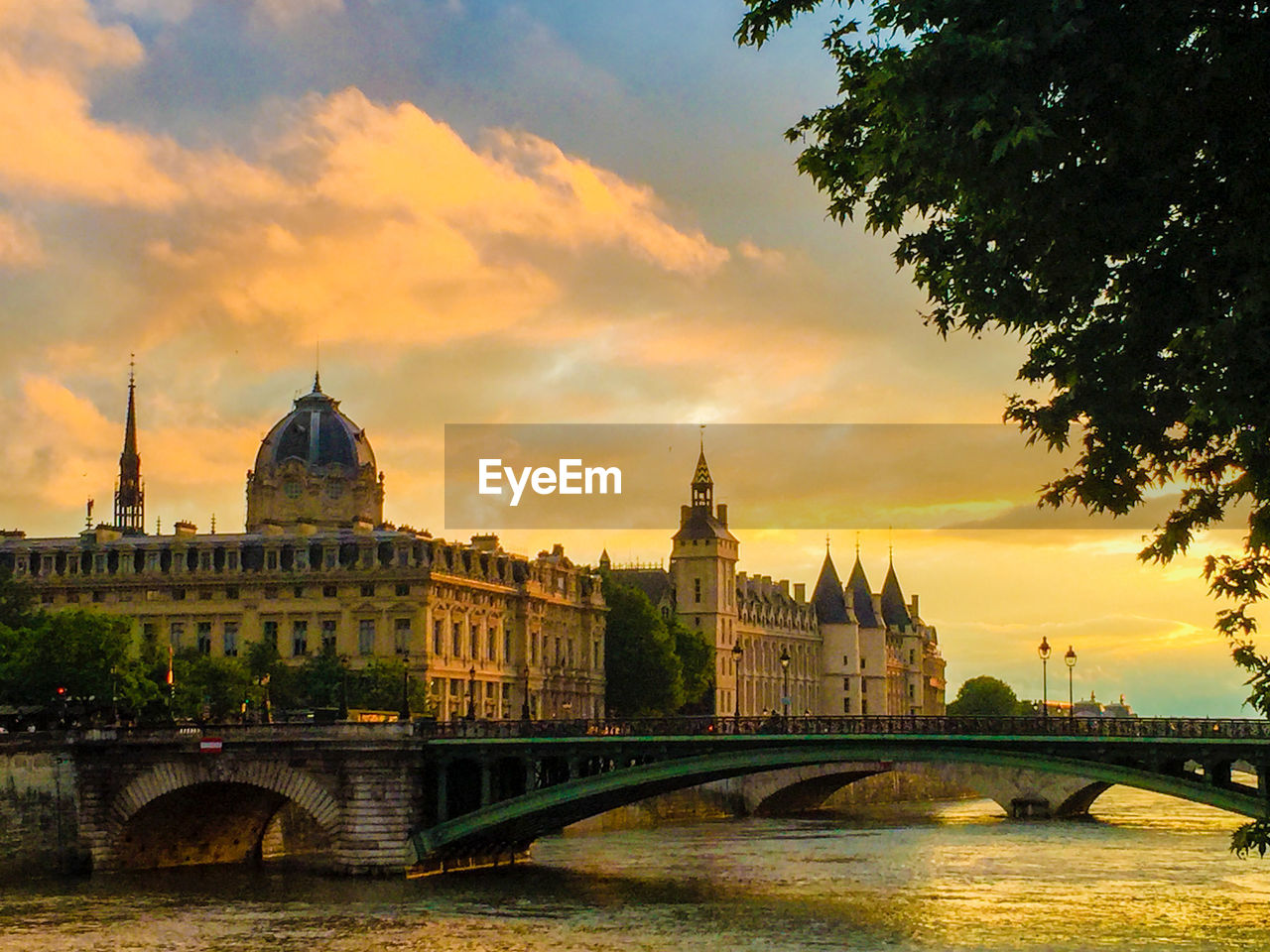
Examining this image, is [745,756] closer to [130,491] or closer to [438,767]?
[438,767]

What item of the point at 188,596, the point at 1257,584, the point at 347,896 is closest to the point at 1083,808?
the point at 188,596

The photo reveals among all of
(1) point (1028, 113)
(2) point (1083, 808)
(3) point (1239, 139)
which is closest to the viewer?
(1) point (1028, 113)

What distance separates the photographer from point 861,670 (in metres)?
200

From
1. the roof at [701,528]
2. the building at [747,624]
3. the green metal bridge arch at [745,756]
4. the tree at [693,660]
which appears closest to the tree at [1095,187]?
the green metal bridge arch at [745,756]

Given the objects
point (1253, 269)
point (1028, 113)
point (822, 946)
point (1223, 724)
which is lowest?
point (822, 946)

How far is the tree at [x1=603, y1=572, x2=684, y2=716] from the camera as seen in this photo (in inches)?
5595

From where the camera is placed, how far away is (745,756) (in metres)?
62.5

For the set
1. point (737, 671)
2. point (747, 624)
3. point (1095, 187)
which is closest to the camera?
point (1095, 187)

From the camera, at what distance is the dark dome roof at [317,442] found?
5408 inches

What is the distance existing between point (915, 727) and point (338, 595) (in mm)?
59207

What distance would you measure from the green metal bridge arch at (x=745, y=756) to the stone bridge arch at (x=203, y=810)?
4.15 meters

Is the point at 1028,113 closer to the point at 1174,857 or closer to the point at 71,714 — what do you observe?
Result: the point at 1174,857

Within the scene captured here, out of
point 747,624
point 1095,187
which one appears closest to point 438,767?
point 1095,187

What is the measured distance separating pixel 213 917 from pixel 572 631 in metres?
81.7
